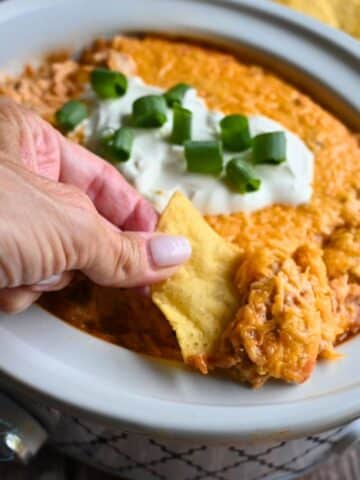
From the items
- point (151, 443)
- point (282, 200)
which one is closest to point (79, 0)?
point (282, 200)

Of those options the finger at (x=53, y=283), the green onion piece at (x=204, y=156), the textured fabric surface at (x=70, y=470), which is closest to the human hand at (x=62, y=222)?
the finger at (x=53, y=283)

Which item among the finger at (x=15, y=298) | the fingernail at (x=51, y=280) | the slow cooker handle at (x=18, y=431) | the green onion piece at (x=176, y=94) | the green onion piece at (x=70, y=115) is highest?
the green onion piece at (x=176, y=94)

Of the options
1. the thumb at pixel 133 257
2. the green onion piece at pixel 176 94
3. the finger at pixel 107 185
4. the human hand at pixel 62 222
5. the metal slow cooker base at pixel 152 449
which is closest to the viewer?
the human hand at pixel 62 222

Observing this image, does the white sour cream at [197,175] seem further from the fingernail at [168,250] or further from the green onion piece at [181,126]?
the fingernail at [168,250]

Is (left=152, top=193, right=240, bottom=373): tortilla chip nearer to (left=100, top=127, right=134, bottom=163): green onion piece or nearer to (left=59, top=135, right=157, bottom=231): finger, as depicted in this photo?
(left=59, top=135, right=157, bottom=231): finger

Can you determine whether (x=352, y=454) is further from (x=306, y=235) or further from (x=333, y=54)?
(x=333, y=54)

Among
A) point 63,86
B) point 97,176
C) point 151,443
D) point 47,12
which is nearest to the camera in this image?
point 151,443
